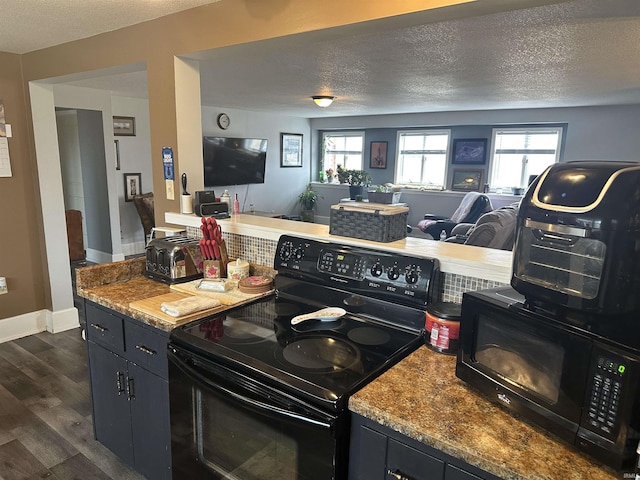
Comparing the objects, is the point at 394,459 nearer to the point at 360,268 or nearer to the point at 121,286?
the point at 360,268

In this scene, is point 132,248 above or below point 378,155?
below

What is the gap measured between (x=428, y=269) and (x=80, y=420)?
2.17 m

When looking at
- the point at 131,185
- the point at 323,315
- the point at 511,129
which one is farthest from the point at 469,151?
the point at 323,315

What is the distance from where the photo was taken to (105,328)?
6.28ft

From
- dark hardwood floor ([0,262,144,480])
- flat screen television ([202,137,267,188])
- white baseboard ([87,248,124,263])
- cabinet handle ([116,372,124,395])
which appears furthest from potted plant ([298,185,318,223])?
cabinet handle ([116,372,124,395])

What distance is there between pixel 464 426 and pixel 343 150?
8.29 metres

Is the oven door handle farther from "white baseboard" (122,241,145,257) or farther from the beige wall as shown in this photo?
"white baseboard" (122,241,145,257)

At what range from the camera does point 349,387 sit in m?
1.15

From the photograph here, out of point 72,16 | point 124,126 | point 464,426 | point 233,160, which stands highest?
point 72,16

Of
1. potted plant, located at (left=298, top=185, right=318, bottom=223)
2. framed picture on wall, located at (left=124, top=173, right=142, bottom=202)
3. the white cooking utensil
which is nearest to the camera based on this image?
the white cooking utensil

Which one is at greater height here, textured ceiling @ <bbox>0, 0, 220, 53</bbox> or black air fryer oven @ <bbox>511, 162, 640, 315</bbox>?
textured ceiling @ <bbox>0, 0, 220, 53</bbox>

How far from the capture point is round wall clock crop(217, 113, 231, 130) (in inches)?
284

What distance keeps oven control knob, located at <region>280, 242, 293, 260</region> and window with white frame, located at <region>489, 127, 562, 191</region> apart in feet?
19.5

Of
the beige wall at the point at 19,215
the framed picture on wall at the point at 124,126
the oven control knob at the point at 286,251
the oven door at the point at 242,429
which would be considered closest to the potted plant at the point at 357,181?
the framed picture on wall at the point at 124,126
